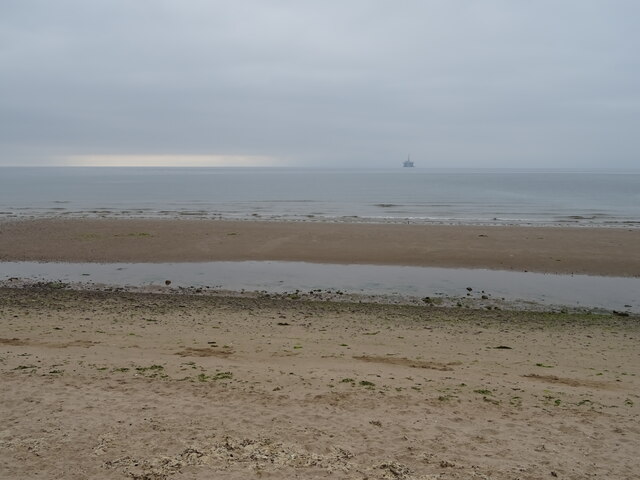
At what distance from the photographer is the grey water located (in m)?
15.6

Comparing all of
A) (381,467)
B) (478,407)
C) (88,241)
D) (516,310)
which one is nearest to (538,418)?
(478,407)

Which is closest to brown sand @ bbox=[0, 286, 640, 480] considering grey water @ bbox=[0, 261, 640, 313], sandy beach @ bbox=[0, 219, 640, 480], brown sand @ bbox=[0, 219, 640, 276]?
sandy beach @ bbox=[0, 219, 640, 480]

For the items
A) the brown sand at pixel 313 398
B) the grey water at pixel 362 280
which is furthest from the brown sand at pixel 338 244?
the brown sand at pixel 313 398

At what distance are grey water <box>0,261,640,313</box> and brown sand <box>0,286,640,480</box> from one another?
3.65 meters

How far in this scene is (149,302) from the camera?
1388 cm

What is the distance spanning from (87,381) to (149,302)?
6.65 metres

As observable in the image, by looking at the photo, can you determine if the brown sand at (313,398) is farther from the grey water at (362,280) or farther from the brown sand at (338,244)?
the brown sand at (338,244)

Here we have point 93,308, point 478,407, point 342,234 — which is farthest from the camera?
point 342,234

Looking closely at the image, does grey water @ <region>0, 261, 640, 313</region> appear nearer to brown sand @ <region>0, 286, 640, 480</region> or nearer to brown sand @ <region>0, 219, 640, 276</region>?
brown sand @ <region>0, 219, 640, 276</region>

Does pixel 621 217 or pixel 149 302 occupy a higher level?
pixel 621 217

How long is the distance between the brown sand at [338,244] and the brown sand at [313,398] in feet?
31.1

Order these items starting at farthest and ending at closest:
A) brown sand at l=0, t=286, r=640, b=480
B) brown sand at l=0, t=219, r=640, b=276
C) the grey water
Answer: brown sand at l=0, t=219, r=640, b=276 → the grey water → brown sand at l=0, t=286, r=640, b=480

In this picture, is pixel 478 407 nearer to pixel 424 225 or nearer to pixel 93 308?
pixel 93 308

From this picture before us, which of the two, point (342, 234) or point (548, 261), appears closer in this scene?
point (548, 261)
